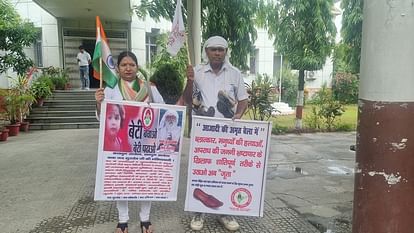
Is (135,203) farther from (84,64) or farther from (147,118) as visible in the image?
(84,64)

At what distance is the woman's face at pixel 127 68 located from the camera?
2828 millimetres

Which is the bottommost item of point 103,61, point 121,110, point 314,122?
point 314,122

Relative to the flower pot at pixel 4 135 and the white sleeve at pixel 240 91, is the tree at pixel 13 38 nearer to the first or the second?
the flower pot at pixel 4 135

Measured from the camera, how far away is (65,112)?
10.6 m

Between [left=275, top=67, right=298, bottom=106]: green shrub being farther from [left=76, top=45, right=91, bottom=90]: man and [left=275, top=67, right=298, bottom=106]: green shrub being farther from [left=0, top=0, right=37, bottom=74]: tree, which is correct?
[left=0, top=0, right=37, bottom=74]: tree

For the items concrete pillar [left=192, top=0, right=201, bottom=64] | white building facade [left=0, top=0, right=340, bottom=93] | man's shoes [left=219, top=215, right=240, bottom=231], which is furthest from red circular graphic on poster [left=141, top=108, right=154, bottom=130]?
white building facade [left=0, top=0, right=340, bottom=93]

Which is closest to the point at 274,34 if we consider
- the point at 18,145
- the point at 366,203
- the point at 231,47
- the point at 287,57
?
the point at 287,57

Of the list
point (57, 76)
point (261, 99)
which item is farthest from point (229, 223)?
point (57, 76)

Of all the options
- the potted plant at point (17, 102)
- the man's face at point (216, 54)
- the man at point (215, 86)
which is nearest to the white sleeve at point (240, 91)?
the man at point (215, 86)

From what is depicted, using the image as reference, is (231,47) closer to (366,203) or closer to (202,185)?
(202,185)

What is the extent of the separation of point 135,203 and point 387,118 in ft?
8.96

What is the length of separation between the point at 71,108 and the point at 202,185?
29.1 feet

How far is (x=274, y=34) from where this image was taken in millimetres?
9750

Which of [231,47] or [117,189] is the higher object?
[231,47]
